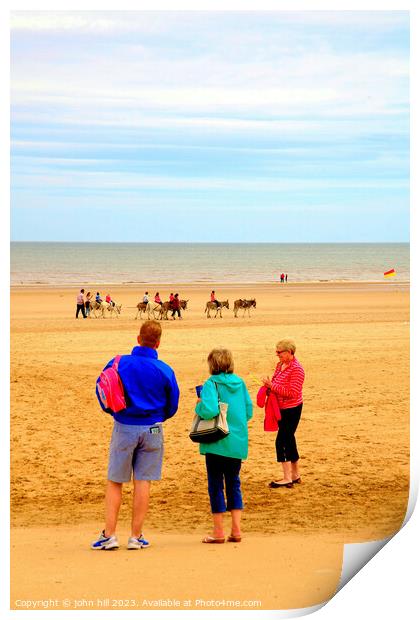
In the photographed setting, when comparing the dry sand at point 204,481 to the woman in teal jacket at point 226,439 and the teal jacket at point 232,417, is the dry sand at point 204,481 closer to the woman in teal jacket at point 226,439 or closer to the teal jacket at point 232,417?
the woman in teal jacket at point 226,439

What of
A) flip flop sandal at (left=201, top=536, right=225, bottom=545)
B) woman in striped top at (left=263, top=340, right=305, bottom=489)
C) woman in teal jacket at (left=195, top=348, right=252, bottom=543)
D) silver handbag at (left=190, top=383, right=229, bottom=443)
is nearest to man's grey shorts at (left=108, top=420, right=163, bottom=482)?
silver handbag at (left=190, top=383, right=229, bottom=443)

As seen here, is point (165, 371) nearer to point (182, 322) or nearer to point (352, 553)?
point (352, 553)

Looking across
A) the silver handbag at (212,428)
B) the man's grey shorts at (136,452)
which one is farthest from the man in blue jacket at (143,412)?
A: the silver handbag at (212,428)

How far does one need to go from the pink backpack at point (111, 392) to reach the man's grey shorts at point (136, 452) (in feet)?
0.51

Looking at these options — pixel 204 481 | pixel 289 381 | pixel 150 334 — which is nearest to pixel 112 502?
pixel 150 334

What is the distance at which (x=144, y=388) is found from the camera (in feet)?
21.2

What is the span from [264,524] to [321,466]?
241cm

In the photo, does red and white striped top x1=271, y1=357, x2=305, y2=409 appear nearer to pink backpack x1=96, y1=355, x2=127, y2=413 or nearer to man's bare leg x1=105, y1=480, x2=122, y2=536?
man's bare leg x1=105, y1=480, x2=122, y2=536

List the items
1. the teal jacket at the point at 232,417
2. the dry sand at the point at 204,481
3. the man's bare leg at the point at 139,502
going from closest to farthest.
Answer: the dry sand at the point at 204,481
the man's bare leg at the point at 139,502
the teal jacket at the point at 232,417

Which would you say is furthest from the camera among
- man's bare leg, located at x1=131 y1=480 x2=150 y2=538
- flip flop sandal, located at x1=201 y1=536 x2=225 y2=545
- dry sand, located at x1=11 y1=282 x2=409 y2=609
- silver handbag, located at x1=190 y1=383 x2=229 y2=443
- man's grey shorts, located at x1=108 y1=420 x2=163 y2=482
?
flip flop sandal, located at x1=201 y1=536 x2=225 y2=545

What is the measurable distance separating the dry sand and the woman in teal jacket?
A: 27 cm

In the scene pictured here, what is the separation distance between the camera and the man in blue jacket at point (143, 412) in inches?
255

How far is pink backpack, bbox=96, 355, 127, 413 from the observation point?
6375mm

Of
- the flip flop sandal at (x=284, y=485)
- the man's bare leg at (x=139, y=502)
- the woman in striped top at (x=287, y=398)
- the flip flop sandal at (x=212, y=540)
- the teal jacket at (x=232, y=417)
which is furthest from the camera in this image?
the flip flop sandal at (x=284, y=485)
